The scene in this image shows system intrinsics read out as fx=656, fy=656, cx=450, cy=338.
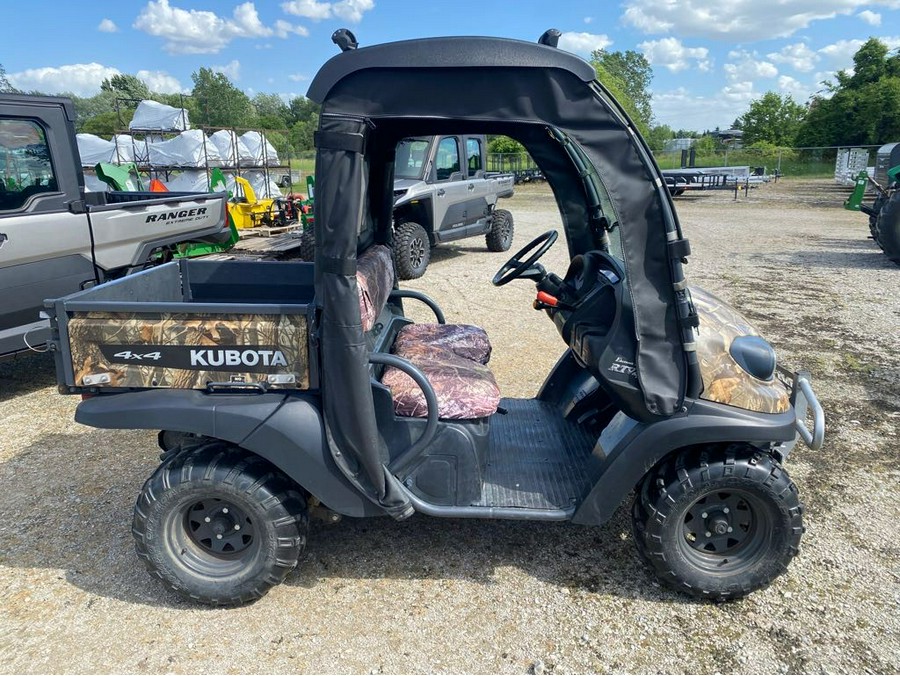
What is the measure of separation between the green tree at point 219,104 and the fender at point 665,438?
63403 millimetres

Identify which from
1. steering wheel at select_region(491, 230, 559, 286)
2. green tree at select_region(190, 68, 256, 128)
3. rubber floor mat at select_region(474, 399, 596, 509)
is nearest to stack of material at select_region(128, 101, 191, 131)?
steering wheel at select_region(491, 230, 559, 286)

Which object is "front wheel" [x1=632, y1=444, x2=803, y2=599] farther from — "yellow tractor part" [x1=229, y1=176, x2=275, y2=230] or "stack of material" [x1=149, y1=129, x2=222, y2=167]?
"stack of material" [x1=149, y1=129, x2=222, y2=167]

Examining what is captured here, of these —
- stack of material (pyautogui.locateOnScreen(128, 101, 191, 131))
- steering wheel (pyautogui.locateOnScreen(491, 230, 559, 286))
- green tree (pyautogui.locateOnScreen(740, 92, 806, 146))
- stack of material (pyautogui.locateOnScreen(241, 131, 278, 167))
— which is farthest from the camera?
green tree (pyautogui.locateOnScreen(740, 92, 806, 146))

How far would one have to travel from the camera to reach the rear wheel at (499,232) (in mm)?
11961

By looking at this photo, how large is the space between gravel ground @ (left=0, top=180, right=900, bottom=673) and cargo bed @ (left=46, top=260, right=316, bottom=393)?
0.95 meters

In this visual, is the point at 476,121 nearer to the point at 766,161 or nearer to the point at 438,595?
the point at 438,595

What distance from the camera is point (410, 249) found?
9.32 meters

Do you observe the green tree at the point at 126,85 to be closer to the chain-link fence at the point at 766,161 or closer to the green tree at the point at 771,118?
the chain-link fence at the point at 766,161

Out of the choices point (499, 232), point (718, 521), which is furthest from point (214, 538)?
point (499, 232)

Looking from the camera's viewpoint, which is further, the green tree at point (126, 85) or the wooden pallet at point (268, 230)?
the green tree at point (126, 85)

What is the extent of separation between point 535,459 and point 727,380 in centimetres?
100

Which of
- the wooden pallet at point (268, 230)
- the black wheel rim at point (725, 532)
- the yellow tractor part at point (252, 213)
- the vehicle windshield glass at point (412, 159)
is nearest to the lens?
the black wheel rim at point (725, 532)

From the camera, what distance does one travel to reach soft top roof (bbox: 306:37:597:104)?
2.19 meters

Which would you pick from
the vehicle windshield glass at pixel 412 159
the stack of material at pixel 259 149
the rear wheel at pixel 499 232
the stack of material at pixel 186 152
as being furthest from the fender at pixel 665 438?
the stack of material at pixel 259 149
